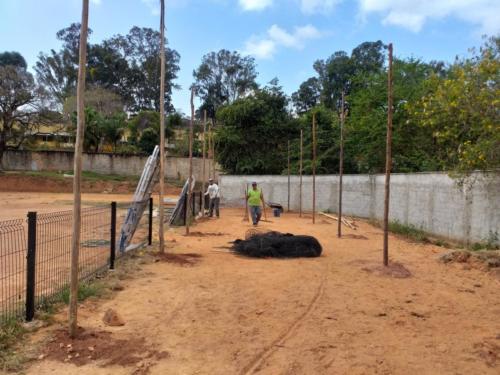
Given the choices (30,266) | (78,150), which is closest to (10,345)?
(30,266)

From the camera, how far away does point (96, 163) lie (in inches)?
1645

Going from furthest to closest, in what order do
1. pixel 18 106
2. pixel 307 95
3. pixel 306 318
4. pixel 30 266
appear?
pixel 307 95
pixel 18 106
pixel 306 318
pixel 30 266

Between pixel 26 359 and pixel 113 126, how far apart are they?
40.8 meters

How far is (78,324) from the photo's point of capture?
517cm

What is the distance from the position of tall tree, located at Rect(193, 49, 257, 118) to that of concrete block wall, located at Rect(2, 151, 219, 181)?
18.3 meters

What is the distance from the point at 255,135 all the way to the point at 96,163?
53.9 ft

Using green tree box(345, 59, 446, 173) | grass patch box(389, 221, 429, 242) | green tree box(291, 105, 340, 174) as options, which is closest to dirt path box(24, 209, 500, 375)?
grass patch box(389, 221, 429, 242)

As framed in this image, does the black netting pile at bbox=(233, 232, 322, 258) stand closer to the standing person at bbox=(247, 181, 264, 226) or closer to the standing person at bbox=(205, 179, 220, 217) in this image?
the standing person at bbox=(247, 181, 264, 226)

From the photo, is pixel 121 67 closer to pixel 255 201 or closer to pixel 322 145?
pixel 322 145

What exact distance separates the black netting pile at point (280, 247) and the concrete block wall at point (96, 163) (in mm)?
31464

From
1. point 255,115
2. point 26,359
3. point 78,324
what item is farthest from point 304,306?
point 255,115

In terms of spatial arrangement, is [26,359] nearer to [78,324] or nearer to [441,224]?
[78,324]

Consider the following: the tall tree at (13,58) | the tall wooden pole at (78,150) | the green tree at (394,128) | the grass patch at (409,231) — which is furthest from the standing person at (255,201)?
the tall tree at (13,58)

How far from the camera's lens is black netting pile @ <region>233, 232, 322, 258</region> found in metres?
10.1
